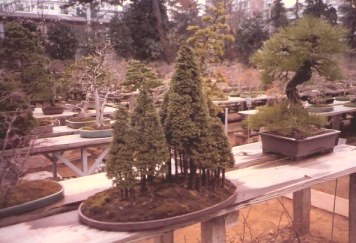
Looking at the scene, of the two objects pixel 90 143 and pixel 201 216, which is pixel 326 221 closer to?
pixel 90 143

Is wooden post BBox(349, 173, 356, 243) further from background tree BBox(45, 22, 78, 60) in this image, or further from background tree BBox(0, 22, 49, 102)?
background tree BBox(45, 22, 78, 60)

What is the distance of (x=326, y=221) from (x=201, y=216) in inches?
101

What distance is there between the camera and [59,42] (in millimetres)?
10539

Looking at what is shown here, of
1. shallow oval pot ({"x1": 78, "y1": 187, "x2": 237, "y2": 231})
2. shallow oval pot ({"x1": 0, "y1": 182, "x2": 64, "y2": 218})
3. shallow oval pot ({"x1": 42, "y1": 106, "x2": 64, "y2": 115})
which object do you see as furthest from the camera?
shallow oval pot ({"x1": 42, "y1": 106, "x2": 64, "y2": 115})

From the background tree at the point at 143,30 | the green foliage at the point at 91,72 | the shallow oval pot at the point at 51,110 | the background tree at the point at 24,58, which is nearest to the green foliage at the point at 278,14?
the background tree at the point at 143,30

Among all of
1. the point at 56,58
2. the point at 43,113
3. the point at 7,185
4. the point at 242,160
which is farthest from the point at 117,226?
the point at 56,58

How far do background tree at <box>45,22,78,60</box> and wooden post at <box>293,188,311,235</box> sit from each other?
890cm

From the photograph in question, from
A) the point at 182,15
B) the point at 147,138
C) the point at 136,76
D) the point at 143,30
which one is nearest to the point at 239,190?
the point at 147,138

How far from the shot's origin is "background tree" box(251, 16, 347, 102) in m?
2.27

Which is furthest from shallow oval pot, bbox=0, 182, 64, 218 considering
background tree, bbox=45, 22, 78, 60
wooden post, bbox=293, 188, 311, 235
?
background tree, bbox=45, 22, 78, 60

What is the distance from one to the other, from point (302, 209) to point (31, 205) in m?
2.36

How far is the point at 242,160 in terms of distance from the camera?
2.26 metres

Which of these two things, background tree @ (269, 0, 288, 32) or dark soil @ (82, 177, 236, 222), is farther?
background tree @ (269, 0, 288, 32)

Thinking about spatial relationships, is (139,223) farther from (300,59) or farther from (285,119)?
(300,59)
